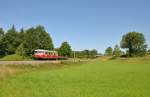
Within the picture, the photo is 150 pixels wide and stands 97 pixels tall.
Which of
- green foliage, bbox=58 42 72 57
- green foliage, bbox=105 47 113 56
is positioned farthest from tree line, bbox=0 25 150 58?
green foliage, bbox=105 47 113 56

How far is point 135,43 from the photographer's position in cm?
14300

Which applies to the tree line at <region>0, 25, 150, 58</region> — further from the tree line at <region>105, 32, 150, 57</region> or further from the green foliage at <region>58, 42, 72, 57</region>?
the tree line at <region>105, 32, 150, 57</region>

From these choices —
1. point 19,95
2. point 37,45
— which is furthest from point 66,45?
point 19,95

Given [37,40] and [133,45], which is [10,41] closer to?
[37,40]

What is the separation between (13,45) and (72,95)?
94.2 metres

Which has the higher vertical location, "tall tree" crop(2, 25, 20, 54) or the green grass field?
"tall tree" crop(2, 25, 20, 54)

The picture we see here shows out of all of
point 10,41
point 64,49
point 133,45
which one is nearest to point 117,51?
point 133,45

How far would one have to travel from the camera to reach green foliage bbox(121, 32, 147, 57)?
465 feet

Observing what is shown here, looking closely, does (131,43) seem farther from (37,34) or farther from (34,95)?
(34,95)

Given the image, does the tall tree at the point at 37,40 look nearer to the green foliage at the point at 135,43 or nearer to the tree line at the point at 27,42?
the tree line at the point at 27,42

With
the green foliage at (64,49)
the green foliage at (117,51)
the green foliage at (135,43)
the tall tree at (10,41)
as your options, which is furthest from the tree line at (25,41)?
the green foliage at (135,43)

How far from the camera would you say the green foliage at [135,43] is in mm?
141750

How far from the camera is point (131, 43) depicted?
472 feet

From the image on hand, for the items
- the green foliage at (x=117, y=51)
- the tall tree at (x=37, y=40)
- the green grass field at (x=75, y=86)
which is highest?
the tall tree at (x=37, y=40)
